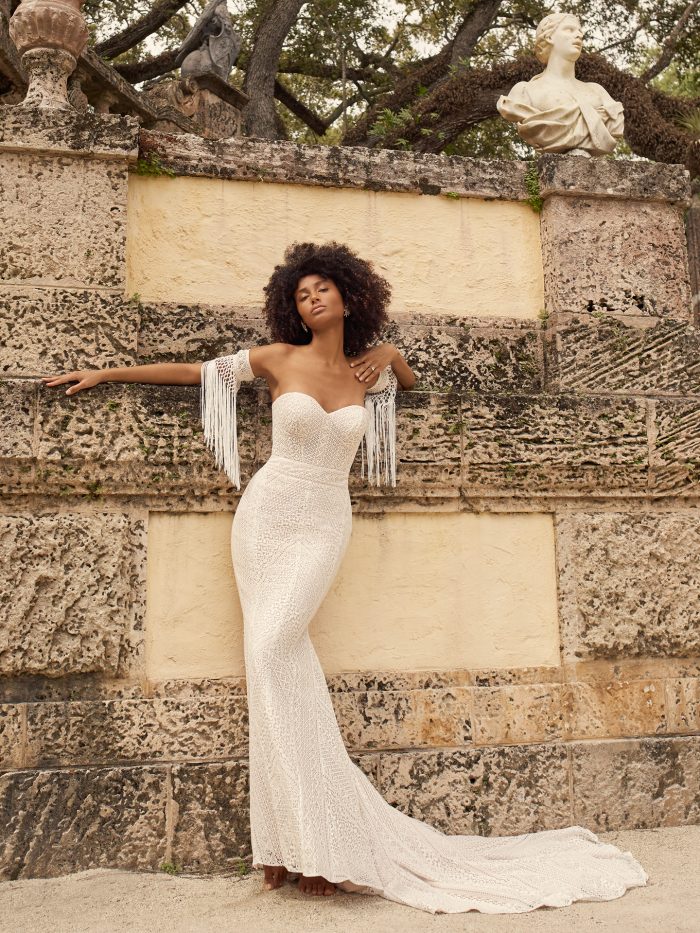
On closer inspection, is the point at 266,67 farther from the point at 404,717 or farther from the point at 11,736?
the point at 11,736

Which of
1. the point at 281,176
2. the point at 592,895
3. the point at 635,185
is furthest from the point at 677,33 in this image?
the point at 592,895

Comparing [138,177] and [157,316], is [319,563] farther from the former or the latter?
[138,177]

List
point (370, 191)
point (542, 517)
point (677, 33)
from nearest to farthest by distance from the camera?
point (542, 517), point (370, 191), point (677, 33)

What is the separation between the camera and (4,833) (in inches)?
136

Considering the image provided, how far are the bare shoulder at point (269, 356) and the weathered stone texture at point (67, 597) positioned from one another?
2.61 feet

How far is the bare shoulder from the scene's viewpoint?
3742mm

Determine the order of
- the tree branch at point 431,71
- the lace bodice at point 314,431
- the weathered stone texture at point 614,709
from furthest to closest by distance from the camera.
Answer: the tree branch at point 431,71
the weathered stone texture at point 614,709
the lace bodice at point 314,431

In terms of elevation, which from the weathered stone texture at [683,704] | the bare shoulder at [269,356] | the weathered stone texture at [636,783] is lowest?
the weathered stone texture at [636,783]

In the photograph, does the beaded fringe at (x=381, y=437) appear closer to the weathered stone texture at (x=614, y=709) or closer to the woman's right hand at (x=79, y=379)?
the woman's right hand at (x=79, y=379)

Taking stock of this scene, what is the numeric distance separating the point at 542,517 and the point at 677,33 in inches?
400

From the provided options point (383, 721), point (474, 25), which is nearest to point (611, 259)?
point (383, 721)

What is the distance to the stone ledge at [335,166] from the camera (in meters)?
4.28

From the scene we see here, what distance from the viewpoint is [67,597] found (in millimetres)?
3680

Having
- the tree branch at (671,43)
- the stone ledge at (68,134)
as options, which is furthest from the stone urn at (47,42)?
the tree branch at (671,43)
